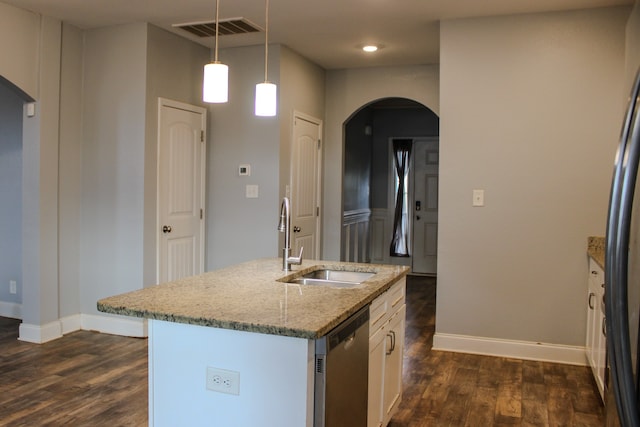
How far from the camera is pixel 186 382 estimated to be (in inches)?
75.6

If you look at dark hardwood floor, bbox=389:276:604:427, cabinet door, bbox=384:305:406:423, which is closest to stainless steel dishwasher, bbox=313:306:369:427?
cabinet door, bbox=384:305:406:423

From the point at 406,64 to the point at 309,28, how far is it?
1.55 meters

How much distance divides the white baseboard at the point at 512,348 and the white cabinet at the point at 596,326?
0.63 ft

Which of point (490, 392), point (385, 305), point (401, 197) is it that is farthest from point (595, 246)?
point (401, 197)

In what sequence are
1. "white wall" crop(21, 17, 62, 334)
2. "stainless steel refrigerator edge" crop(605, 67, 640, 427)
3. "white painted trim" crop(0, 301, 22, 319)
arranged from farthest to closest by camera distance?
"white painted trim" crop(0, 301, 22, 319)
"white wall" crop(21, 17, 62, 334)
"stainless steel refrigerator edge" crop(605, 67, 640, 427)

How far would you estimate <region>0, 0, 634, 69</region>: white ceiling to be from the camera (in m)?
3.87

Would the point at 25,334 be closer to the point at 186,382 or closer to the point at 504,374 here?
the point at 186,382

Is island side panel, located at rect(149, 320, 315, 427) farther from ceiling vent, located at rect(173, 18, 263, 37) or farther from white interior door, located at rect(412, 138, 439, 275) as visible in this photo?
white interior door, located at rect(412, 138, 439, 275)

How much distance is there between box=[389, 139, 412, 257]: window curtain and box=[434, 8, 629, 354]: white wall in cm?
383

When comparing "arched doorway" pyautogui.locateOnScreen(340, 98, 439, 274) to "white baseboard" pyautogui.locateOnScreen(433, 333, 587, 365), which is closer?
"white baseboard" pyautogui.locateOnScreen(433, 333, 587, 365)

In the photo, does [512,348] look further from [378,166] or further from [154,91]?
[378,166]

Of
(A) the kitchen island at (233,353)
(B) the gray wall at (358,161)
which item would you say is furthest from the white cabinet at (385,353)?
(B) the gray wall at (358,161)

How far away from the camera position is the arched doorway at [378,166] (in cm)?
766

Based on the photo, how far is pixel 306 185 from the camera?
5.64 m
